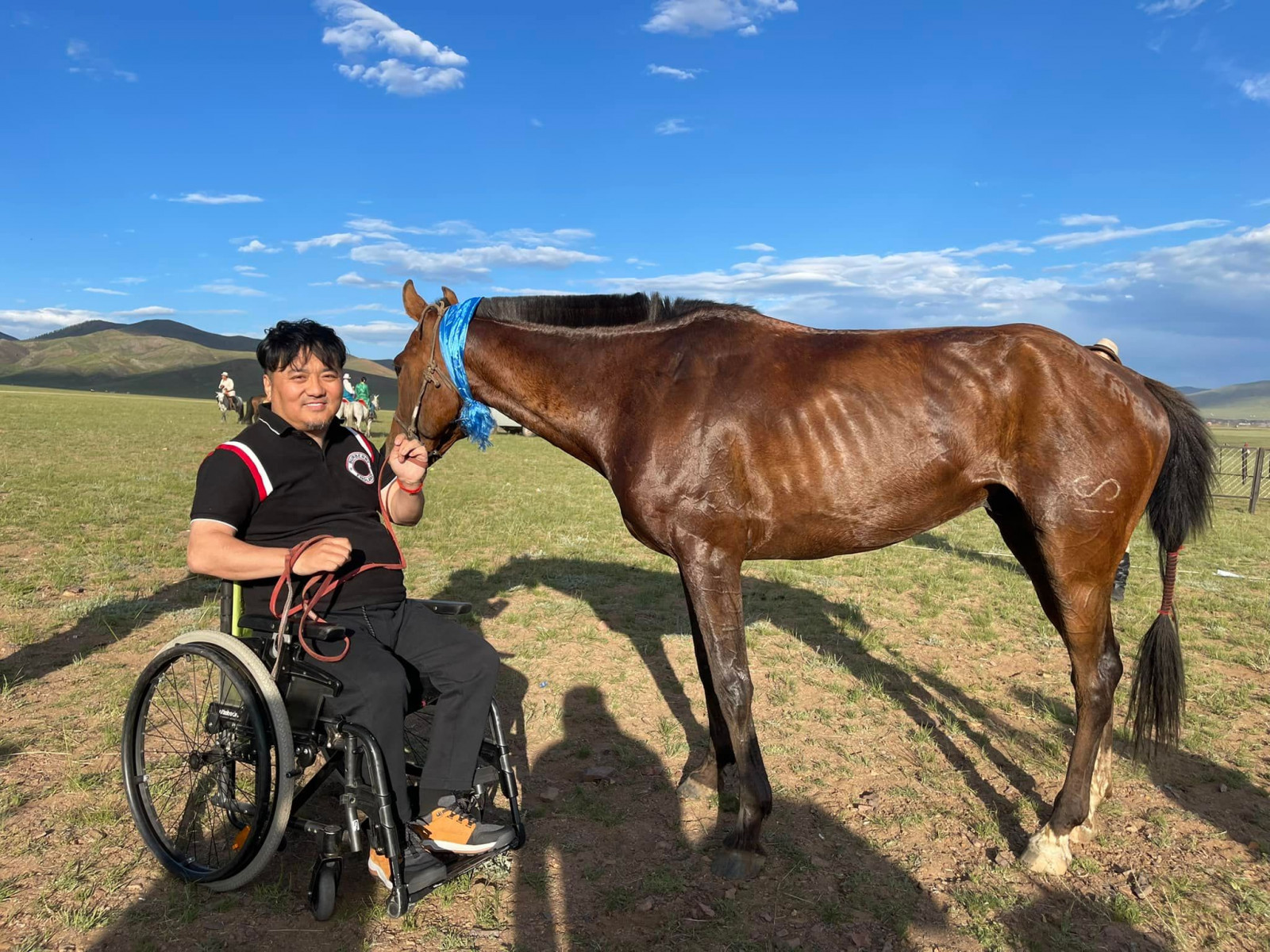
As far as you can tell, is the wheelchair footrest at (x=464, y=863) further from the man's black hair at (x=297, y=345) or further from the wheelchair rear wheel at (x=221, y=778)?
the man's black hair at (x=297, y=345)

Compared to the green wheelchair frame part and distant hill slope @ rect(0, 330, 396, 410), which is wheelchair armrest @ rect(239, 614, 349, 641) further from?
distant hill slope @ rect(0, 330, 396, 410)

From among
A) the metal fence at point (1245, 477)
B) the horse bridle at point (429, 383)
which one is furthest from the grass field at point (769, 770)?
the metal fence at point (1245, 477)

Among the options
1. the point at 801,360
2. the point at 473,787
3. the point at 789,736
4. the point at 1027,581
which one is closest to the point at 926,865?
the point at 789,736

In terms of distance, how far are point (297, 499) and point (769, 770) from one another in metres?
2.92

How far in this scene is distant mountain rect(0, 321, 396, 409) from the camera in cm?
14150

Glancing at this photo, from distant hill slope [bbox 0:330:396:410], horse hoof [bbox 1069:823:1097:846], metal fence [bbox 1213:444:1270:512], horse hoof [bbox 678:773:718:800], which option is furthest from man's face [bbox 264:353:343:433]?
distant hill slope [bbox 0:330:396:410]

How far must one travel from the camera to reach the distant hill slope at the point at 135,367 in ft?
464

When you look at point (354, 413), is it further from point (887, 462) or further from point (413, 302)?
point (887, 462)

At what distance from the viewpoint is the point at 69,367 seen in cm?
16488

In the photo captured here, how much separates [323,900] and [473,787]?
0.67 metres

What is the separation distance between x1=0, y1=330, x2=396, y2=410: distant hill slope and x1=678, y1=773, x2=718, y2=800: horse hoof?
127727 millimetres

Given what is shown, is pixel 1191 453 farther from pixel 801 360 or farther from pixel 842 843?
pixel 842 843

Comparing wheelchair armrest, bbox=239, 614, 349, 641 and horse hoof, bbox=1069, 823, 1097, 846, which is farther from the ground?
wheelchair armrest, bbox=239, 614, 349, 641

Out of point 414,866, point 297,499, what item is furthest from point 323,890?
point 297,499
